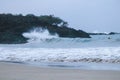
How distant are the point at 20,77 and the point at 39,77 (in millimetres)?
353

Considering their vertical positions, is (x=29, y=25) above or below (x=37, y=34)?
above

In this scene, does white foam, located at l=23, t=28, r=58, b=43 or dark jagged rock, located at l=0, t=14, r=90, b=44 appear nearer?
white foam, located at l=23, t=28, r=58, b=43

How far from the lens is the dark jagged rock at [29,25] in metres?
33.3

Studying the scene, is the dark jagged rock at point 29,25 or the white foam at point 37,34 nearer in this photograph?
the white foam at point 37,34

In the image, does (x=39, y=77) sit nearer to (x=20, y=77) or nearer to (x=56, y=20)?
(x=20, y=77)

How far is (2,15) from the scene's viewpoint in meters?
35.9

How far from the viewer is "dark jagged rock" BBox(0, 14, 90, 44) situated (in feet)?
109

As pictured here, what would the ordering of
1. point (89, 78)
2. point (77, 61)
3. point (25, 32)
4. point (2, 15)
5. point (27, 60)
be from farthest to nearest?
1. point (2, 15)
2. point (25, 32)
3. point (27, 60)
4. point (77, 61)
5. point (89, 78)

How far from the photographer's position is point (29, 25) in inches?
1393

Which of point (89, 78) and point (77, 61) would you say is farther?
point (77, 61)

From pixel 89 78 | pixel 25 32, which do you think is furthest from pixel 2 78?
pixel 25 32

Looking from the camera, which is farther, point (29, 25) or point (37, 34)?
point (29, 25)

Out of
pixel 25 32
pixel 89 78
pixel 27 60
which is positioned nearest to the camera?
pixel 89 78

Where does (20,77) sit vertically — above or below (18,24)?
below
